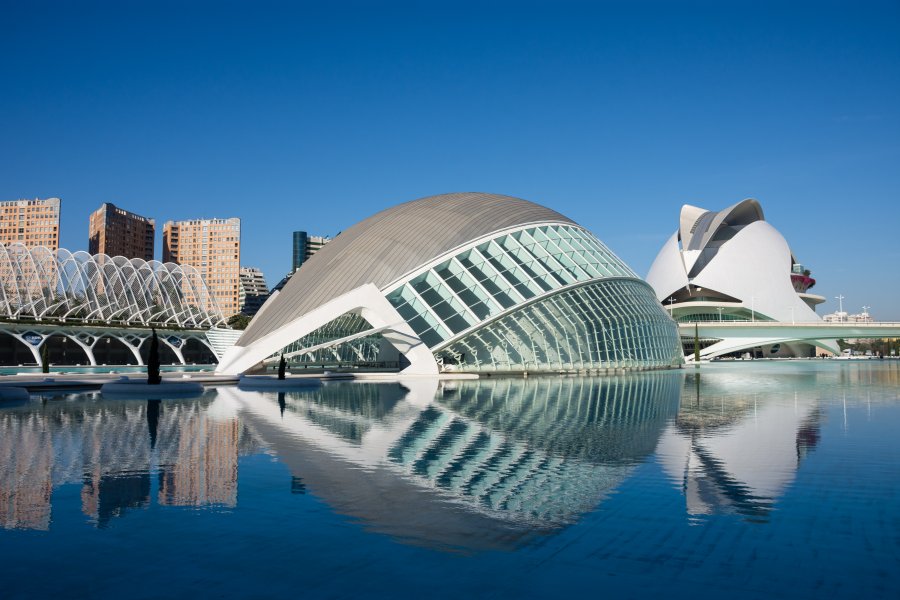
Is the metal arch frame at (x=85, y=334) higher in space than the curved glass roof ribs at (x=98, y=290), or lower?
lower

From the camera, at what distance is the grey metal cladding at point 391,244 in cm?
3632

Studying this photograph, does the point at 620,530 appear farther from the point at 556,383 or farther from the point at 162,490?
the point at 556,383

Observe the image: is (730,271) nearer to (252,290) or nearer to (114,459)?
(114,459)

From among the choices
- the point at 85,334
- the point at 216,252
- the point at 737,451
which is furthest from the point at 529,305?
the point at 216,252

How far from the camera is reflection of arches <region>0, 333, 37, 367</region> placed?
218 feet

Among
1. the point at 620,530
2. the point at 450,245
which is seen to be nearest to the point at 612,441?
the point at 620,530

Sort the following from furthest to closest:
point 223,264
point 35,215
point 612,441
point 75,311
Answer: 1. point 223,264
2. point 35,215
3. point 75,311
4. point 612,441

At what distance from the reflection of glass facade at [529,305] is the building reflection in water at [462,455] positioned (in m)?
12.5

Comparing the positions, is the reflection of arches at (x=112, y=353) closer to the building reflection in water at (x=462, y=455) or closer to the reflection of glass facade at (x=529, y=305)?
the reflection of glass facade at (x=529, y=305)

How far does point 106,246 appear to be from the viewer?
5325 inches

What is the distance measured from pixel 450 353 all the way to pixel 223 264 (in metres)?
130

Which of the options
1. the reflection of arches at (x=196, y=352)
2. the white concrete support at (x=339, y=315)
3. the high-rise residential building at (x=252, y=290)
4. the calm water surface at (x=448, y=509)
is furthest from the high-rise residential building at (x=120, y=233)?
the calm water surface at (x=448, y=509)

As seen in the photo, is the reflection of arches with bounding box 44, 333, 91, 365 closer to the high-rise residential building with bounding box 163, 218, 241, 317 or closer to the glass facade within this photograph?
the glass facade

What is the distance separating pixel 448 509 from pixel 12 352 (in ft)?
238
